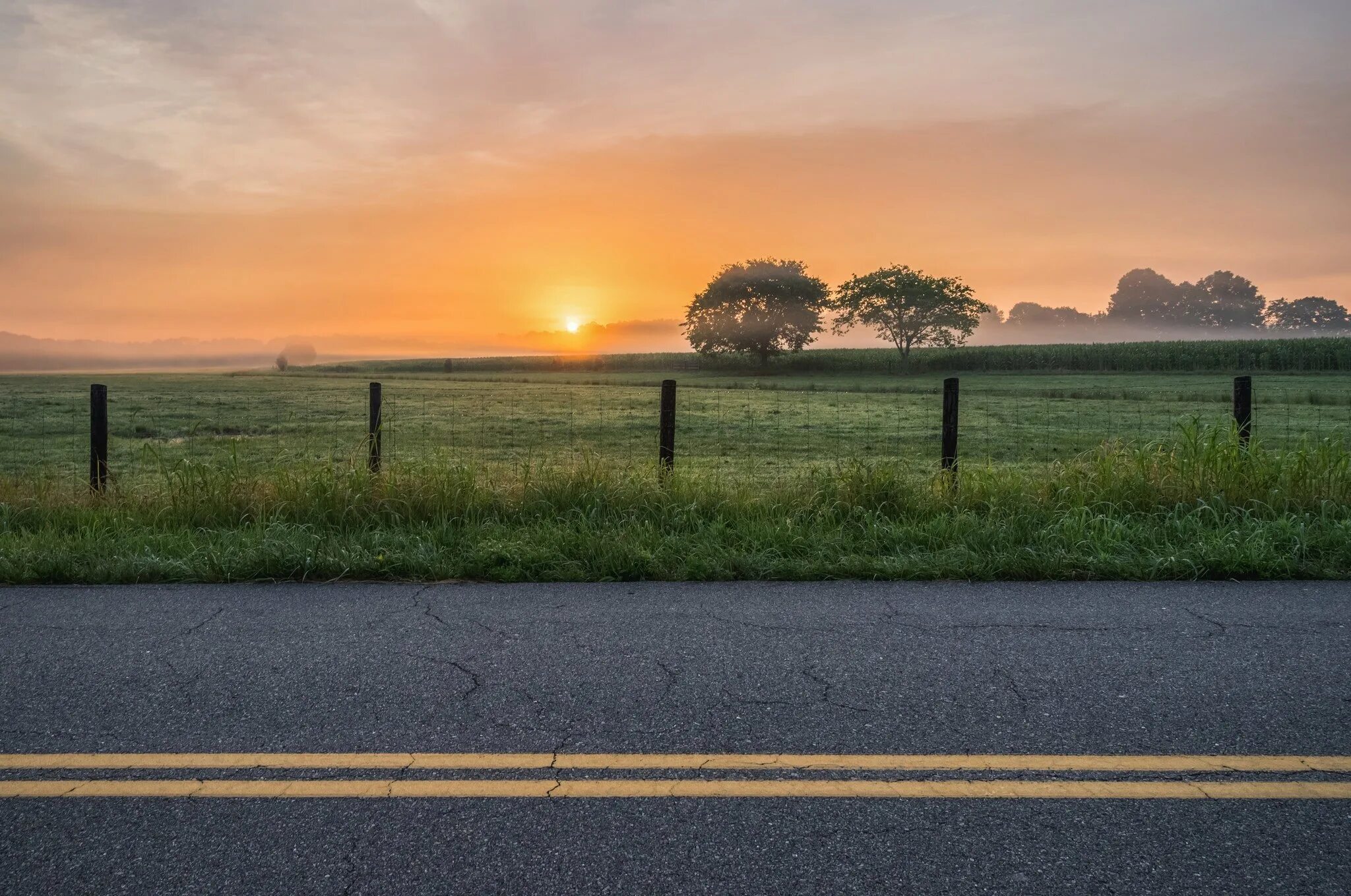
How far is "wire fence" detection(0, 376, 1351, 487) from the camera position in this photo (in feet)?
51.7

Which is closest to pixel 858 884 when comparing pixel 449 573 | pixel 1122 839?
pixel 1122 839

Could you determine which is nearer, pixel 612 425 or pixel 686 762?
pixel 686 762

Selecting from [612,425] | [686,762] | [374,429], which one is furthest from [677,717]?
[612,425]

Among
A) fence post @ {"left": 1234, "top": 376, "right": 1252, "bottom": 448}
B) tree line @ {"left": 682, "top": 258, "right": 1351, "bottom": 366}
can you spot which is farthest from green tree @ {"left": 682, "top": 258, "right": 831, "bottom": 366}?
fence post @ {"left": 1234, "top": 376, "right": 1252, "bottom": 448}

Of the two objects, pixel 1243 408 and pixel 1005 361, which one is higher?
pixel 1005 361

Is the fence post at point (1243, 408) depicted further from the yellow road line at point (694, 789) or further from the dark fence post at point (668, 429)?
the yellow road line at point (694, 789)

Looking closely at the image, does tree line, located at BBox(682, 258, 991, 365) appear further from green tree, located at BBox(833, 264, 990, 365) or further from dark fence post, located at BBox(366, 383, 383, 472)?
dark fence post, located at BBox(366, 383, 383, 472)

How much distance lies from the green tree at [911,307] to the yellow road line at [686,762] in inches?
3545

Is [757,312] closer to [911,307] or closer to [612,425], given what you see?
[911,307]

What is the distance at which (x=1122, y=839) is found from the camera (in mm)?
2859

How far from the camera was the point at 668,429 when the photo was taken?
8.99m

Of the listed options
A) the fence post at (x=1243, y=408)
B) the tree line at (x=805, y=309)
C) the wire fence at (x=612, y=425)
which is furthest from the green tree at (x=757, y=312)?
the fence post at (x=1243, y=408)

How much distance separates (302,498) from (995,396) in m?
35.2

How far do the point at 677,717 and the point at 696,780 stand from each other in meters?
0.58
